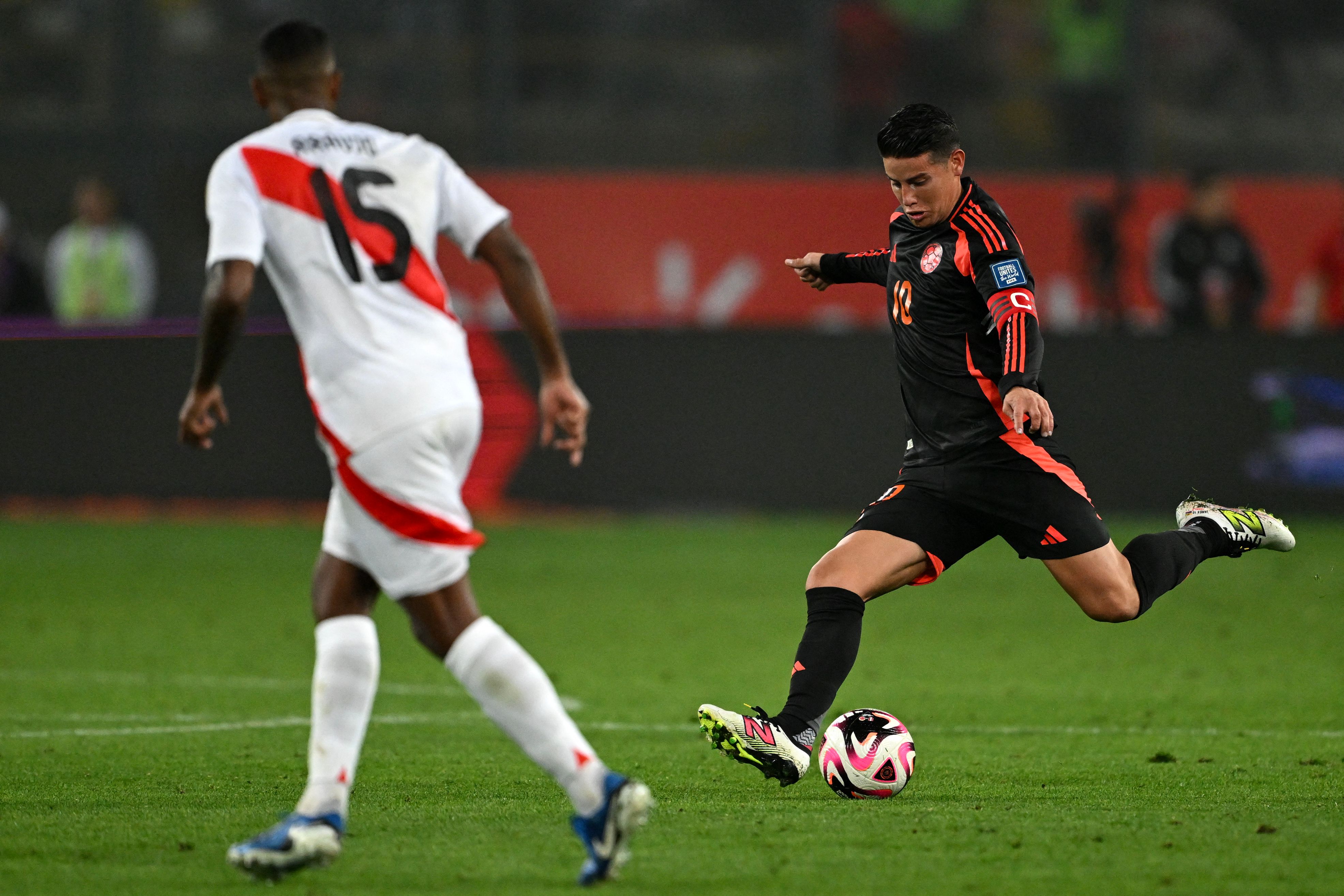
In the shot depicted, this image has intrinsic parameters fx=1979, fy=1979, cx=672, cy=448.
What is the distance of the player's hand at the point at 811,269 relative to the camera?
6555mm

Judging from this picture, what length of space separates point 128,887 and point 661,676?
4.29m

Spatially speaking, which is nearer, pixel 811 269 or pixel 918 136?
pixel 918 136

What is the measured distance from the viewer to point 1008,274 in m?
5.79

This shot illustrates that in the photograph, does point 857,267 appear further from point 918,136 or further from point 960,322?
point 918,136

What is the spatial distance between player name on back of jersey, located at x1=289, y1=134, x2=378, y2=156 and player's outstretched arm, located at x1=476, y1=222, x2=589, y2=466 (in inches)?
14.2

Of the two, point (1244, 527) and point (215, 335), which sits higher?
point (215, 335)

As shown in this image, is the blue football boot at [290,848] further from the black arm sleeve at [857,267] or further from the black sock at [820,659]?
the black arm sleeve at [857,267]

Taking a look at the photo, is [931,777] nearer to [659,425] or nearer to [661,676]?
[661,676]

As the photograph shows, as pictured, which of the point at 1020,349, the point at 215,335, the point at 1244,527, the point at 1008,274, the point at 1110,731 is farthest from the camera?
the point at 1110,731

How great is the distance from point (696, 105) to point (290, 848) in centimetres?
1630

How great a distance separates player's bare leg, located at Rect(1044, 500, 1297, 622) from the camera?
20.0ft

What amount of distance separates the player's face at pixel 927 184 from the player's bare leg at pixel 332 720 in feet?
6.89

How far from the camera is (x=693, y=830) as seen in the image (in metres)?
5.29

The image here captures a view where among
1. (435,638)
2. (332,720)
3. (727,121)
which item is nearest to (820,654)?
(435,638)
